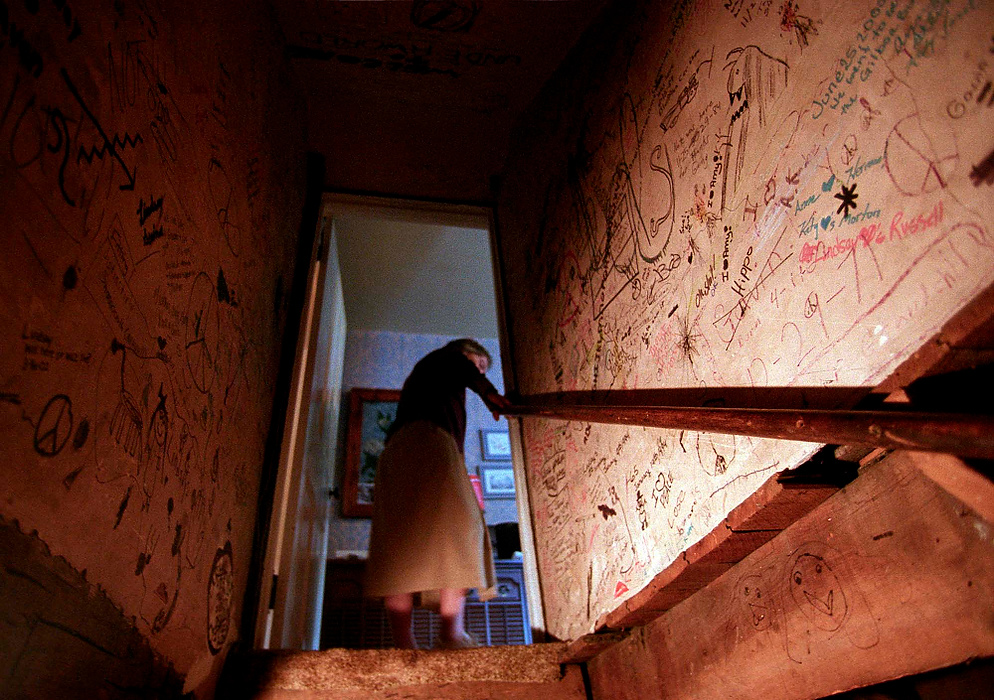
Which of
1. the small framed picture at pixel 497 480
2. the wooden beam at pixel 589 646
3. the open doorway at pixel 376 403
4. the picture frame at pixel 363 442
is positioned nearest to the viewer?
Result: the wooden beam at pixel 589 646

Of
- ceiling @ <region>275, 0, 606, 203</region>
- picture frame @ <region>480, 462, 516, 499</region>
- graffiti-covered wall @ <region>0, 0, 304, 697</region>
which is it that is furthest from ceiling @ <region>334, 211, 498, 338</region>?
graffiti-covered wall @ <region>0, 0, 304, 697</region>

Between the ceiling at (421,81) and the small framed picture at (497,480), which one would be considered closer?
the ceiling at (421,81)

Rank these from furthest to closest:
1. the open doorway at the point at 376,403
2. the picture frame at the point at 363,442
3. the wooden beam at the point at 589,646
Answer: the picture frame at the point at 363,442 → the open doorway at the point at 376,403 → the wooden beam at the point at 589,646

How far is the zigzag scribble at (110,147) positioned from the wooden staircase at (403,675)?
138 cm

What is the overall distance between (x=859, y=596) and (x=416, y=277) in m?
4.14

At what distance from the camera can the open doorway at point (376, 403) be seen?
259 cm

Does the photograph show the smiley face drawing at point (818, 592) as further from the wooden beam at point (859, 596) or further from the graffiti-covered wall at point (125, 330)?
the graffiti-covered wall at point (125, 330)

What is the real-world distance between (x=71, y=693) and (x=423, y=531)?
1.48 metres

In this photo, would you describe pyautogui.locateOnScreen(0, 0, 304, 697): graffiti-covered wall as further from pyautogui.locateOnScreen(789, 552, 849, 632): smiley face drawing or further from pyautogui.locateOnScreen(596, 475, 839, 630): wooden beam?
pyautogui.locateOnScreen(789, 552, 849, 632): smiley face drawing

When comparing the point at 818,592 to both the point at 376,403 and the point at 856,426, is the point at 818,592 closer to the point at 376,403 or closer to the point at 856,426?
the point at 856,426

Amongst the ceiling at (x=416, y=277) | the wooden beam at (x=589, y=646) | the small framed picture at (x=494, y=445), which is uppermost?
the ceiling at (x=416, y=277)

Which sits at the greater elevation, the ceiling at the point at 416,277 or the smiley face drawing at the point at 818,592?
the ceiling at the point at 416,277

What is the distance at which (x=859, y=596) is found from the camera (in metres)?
Result: 0.93

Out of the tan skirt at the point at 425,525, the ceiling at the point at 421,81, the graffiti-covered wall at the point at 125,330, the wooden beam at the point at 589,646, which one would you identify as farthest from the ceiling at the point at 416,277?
the wooden beam at the point at 589,646
